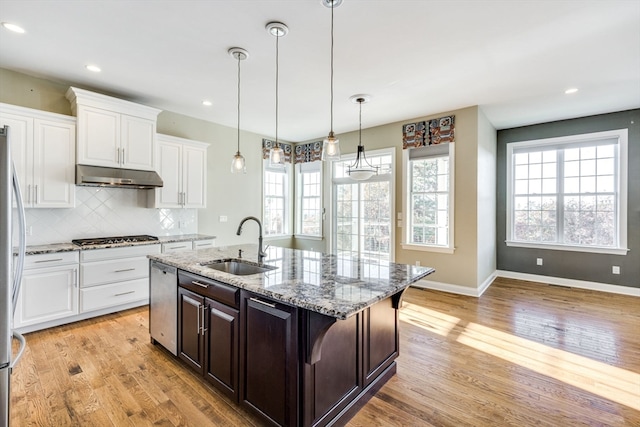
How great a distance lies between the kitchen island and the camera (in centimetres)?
157

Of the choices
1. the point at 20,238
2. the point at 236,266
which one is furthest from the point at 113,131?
the point at 20,238

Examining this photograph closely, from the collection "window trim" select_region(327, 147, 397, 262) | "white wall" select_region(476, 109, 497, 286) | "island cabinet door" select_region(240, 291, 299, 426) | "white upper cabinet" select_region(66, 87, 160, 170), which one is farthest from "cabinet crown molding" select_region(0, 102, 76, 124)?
"white wall" select_region(476, 109, 497, 286)

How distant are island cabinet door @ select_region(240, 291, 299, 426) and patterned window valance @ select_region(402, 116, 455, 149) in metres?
3.99

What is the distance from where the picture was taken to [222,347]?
6.65 ft

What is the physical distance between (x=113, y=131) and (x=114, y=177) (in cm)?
58

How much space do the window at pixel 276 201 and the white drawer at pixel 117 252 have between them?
8.23ft

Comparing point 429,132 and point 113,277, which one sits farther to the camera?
point 429,132

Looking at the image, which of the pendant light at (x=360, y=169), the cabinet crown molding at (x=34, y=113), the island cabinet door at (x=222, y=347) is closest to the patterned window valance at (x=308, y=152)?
the pendant light at (x=360, y=169)

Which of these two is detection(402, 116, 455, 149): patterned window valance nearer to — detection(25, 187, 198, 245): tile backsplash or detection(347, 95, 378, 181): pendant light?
detection(347, 95, 378, 181): pendant light

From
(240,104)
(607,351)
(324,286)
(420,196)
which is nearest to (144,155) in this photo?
(240,104)

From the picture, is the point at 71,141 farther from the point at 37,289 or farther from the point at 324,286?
the point at 324,286

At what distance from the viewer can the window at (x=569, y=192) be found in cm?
469

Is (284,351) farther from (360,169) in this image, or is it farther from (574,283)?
(574,283)

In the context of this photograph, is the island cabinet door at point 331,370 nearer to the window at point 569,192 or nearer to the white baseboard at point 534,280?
the white baseboard at point 534,280
